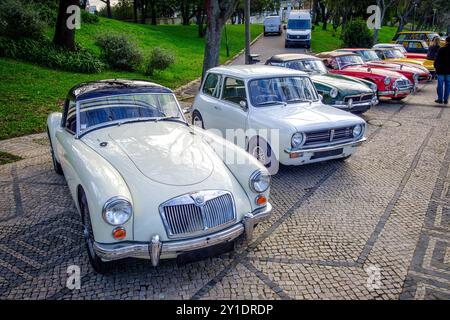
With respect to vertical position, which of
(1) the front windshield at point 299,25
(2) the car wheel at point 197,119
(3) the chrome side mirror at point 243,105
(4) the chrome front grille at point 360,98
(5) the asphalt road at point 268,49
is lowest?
(2) the car wheel at point 197,119

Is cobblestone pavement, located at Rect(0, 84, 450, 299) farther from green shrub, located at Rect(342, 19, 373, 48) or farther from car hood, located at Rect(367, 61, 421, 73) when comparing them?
green shrub, located at Rect(342, 19, 373, 48)

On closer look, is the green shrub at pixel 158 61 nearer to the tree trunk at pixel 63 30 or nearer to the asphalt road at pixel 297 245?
the tree trunk at pixel 63 30

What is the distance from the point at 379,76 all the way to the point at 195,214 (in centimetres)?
1000

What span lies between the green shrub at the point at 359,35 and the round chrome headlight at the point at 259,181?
28178 millimetres

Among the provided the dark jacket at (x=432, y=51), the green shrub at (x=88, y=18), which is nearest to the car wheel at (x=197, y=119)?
the dark jacket at (x=432, y=51)

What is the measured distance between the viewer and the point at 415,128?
29.7 feet

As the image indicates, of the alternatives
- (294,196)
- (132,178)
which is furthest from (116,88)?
(294,196)

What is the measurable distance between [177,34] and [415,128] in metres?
26.3

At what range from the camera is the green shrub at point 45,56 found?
45.6 feet

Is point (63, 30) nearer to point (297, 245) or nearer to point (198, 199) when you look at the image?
point (198, 199)

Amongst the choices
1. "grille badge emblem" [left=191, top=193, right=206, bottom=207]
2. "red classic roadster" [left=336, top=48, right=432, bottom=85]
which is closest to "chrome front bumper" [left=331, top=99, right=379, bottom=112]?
"red classic roadster" [left=336, top=48, right=432, bottom=85]

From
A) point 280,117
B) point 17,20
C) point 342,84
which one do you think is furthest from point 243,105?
point 17,20
